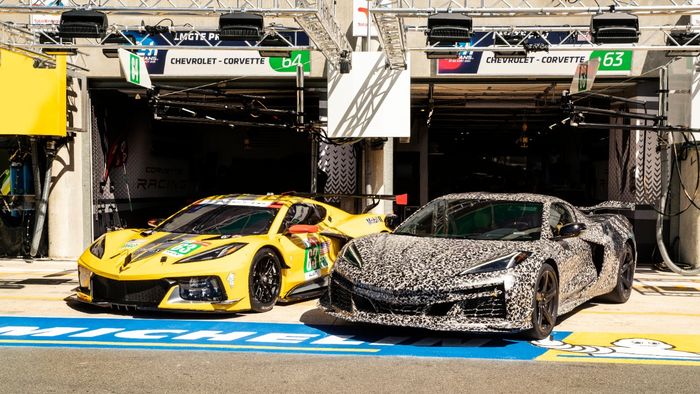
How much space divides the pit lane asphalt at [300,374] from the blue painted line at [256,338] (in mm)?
246

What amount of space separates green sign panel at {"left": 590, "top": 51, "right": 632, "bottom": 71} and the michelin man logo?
7.97m

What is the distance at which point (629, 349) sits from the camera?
6.55 metres

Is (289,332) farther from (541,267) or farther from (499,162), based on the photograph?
(499,162)

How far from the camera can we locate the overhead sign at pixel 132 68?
447 inches

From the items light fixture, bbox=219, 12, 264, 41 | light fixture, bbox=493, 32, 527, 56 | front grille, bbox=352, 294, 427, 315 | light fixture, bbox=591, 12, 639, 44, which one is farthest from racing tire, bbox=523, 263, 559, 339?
light fixture, bbox=493, 32, 527, 56

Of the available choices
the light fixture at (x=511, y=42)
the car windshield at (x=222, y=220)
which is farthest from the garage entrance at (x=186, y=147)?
the light fixture at (x=511, y=42)

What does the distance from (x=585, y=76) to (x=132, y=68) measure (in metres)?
6.74

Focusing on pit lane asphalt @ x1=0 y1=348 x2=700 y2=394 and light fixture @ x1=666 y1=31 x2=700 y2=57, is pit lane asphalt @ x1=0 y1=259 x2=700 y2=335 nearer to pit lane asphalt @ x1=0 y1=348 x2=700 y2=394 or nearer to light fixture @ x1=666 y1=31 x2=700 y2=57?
pit lane asphalt @ x1=0 y1=348 x2=700 y2=394

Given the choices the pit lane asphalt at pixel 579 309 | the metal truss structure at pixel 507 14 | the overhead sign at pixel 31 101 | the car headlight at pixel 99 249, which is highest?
the metal truss structure at pixel 507 14

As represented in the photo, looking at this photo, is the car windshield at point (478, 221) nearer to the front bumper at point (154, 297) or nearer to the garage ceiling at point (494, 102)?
the front bumper at point (154, 297)

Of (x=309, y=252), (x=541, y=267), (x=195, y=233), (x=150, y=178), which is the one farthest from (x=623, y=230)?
(x=150, y=178)

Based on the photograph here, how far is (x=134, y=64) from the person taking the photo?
11812 millimetres

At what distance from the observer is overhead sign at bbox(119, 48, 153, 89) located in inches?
447

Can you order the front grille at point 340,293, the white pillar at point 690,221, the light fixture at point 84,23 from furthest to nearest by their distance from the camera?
the white pillar at point 690,221 → the light fixture at point 84,23 → the front grille at point 340,293
